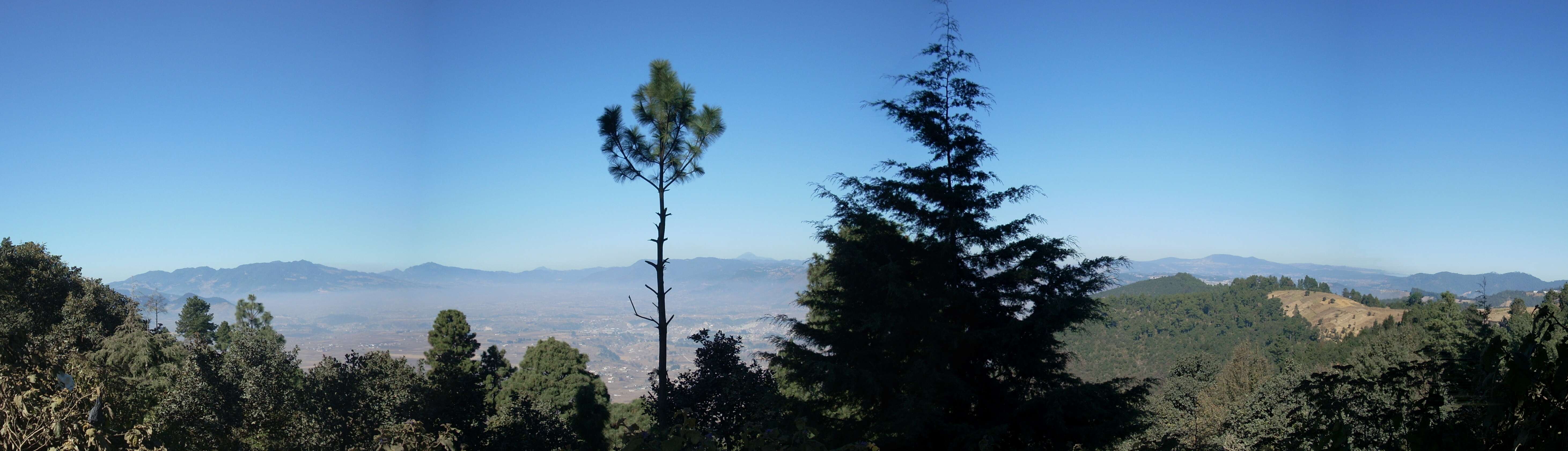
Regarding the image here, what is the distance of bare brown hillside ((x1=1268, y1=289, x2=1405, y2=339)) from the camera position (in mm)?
86500

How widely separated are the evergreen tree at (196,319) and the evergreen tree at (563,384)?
65.3 ft

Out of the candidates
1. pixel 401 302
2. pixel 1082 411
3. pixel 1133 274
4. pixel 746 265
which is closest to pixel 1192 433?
pixel 1133 274

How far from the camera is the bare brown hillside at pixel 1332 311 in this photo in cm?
8650

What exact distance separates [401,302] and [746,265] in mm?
65913

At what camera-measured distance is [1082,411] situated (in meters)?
9.46

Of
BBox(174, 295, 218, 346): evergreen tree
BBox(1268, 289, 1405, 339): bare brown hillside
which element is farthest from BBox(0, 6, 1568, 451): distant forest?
BBox(1268, 289, 1405, 339): bare brown hillside

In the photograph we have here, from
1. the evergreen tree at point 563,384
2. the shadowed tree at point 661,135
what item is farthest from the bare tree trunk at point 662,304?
the evergreen tree at point 563,384

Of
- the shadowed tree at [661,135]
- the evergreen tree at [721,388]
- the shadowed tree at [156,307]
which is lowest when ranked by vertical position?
the evergreen tree at [721,388]

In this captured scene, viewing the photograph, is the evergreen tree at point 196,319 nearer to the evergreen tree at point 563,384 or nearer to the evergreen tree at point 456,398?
the evergreen tree at point 563,384

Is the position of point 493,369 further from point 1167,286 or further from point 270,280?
point 270,280

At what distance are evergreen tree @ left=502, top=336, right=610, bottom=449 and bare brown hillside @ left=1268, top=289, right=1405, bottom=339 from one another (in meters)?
79.3

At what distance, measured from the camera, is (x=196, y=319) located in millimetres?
38250

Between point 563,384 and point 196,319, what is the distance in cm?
2607

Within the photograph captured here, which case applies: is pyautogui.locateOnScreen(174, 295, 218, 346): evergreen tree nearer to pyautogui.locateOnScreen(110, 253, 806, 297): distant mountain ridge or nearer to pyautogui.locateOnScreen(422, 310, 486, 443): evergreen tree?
pyautogui.locateOnScreen(422, 310, 486, 443): evergreen tree
